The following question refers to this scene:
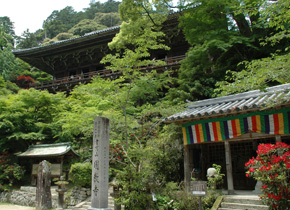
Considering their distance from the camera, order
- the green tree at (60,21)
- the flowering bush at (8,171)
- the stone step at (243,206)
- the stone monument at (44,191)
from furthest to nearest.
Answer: the green tree at (60,21) < the flowering bush at (8,171) < the stone monument at (44,191) < the stone step at (243,206)

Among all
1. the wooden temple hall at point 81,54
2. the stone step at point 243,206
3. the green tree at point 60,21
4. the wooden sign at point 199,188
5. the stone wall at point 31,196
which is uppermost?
the green tree at point 60,21

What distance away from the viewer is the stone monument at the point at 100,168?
6.76 meters

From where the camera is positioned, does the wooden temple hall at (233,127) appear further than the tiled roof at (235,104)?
Yes

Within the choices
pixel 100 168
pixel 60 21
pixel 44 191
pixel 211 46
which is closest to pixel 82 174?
pixel 44 191

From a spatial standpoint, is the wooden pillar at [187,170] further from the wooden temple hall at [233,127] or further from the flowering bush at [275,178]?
the flowering bush at [275,178]

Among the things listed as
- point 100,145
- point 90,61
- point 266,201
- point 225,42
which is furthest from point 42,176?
point 90,61

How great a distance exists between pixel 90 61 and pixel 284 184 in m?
22.9

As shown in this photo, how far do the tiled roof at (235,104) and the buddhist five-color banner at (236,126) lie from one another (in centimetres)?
33

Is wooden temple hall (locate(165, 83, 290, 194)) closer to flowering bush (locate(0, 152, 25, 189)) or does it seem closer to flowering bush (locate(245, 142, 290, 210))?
flowering bush (locate(245, 142, 290, 210))

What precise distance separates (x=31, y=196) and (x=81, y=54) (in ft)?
53.3

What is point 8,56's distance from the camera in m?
31.7

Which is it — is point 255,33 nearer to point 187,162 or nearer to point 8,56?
point 187,162

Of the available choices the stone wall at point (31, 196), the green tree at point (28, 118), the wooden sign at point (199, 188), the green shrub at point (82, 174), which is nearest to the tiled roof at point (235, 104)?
the wooden sign at point (199, 188)

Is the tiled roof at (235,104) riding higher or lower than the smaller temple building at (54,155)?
higher
